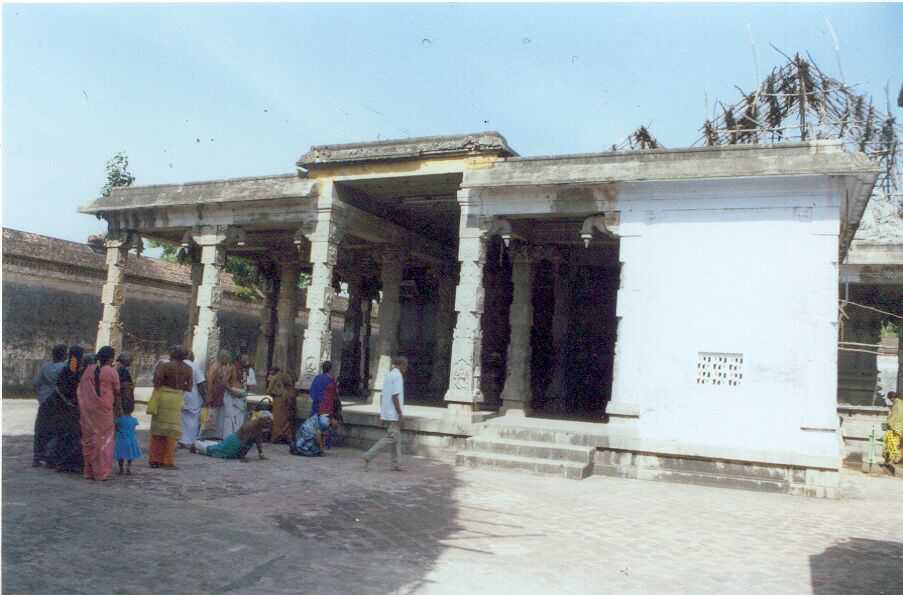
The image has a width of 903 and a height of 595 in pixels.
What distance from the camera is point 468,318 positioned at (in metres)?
12.1

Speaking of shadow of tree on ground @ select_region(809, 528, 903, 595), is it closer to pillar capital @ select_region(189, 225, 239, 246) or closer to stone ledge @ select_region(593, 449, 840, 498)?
stone ledge @ select_region(593, 449, 840, 498)

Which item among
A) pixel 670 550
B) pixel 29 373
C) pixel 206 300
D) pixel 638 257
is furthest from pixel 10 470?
pixel 29 373

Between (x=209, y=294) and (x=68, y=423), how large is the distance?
6.02m

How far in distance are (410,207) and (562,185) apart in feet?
14.0

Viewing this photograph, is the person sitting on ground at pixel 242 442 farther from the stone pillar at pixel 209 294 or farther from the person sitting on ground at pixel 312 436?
the stone pillar at pixel 209 294

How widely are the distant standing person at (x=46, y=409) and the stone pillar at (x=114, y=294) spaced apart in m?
6.53

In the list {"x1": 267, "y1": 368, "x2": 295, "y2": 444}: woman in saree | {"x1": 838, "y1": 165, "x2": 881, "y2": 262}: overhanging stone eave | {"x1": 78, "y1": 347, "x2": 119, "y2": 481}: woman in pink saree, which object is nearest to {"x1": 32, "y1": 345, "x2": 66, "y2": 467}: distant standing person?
{"x1": 78, "y1": 347, "x2": 119, "y2": 481}: woman in pink saree

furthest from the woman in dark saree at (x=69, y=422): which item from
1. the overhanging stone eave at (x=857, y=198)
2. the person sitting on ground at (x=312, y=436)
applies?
the overhanging stone eave at (x=857, y=198)

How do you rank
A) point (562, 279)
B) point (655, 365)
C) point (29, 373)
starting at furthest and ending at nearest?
point (29, 373), point (562, 279), point (655, 365)

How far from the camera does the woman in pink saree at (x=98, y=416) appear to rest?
324 inches

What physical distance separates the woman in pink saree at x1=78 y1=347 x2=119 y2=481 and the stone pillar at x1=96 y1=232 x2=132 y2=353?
7.38 metres

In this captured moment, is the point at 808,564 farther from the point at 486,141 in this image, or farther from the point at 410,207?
the point at 410,207

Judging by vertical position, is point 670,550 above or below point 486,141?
below

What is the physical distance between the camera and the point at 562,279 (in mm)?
16125
